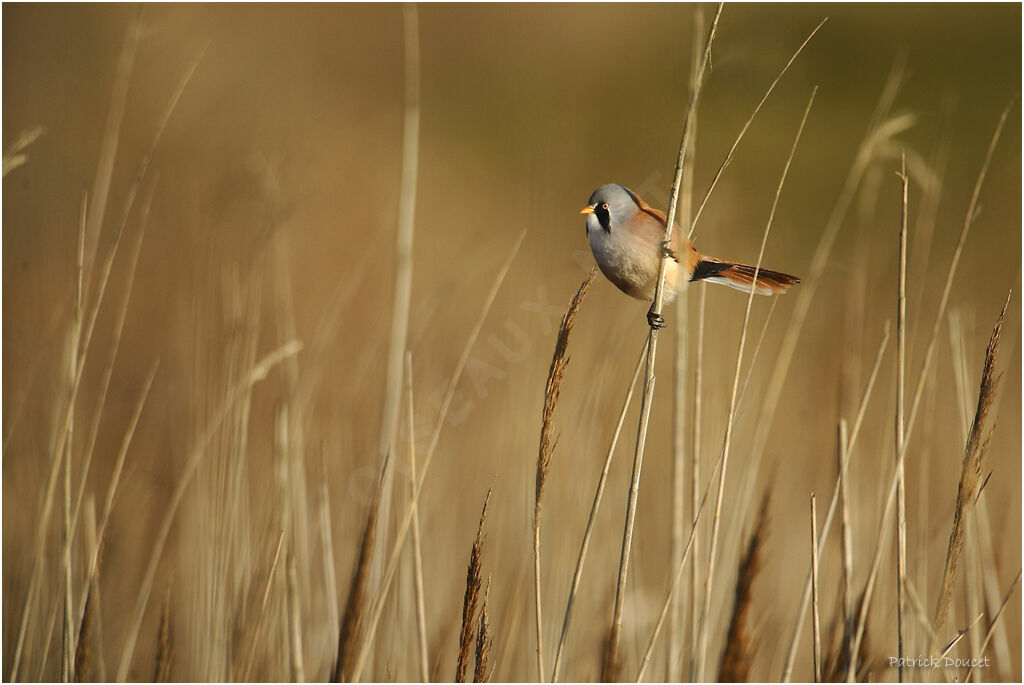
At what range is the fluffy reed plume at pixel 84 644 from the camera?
1310mm

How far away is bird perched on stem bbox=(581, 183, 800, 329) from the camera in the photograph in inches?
55.6

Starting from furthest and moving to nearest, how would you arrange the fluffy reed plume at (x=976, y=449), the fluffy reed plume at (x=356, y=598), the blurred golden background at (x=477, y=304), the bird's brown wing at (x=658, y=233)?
the blurred golden background at (x=477, y=304) < the bird's brown wing at (x=658, y=233) < the fluffy reed plume at (x=976, y=449) < the fluffy reed plume at (x=356, y=598)

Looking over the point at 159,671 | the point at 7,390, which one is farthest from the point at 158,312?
the point at 159,671

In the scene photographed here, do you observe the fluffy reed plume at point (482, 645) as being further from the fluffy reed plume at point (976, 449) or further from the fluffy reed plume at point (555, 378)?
the fluffy reed plume at point (976, 449)

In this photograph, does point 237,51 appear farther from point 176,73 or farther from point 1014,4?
point 1014,4

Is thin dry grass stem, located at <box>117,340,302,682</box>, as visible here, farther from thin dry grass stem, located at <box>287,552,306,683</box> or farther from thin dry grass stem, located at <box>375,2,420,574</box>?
thin dry grass stem, located at <box>287,552,306,683</box>

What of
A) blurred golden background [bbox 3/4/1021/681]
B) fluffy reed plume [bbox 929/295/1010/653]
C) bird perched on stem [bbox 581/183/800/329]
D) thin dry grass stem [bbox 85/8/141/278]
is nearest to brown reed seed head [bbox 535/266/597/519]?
bird perched on stem [bbox 581/183/800/329]

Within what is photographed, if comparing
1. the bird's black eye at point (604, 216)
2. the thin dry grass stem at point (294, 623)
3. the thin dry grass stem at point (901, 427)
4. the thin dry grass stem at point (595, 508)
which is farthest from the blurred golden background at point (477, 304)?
the thin dry grass stem at point (595, 508)

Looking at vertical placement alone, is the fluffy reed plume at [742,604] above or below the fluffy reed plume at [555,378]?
below

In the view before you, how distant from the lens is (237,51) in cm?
290

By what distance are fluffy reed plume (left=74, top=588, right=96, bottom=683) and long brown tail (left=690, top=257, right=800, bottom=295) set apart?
1173mm

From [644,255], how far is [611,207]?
141 millimetres

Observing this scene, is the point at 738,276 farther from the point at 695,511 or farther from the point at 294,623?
the point at 294,623

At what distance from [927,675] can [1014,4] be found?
5.24 ft
